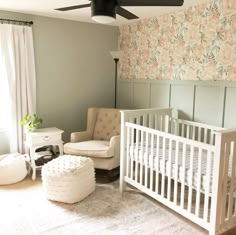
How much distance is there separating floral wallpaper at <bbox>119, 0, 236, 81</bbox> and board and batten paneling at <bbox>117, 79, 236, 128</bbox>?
97mm

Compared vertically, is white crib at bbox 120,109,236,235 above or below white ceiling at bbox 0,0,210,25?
below

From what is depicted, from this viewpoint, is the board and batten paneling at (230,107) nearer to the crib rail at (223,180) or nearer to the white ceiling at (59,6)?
the crib rail at (223,180)

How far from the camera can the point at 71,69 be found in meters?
4.07

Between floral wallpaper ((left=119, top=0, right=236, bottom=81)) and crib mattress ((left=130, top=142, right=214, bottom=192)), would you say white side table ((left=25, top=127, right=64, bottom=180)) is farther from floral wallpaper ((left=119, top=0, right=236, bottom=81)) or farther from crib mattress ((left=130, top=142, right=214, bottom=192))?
floral wallpaper ((left=119, top=0, right=236, bottom=81))

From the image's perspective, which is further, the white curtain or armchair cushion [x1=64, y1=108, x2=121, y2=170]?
the white curtain

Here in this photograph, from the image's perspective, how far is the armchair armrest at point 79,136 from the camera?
3646 mm

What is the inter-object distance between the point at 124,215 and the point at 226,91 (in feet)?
5.55

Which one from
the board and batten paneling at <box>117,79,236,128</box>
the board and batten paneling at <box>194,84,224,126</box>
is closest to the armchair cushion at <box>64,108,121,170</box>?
the board and batten paneling at <box>117,79,236,128</box>

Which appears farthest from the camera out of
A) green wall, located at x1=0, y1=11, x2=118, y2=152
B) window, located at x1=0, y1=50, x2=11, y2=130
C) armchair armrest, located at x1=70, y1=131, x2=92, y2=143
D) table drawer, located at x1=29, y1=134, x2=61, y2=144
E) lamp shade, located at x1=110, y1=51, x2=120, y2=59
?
lamp shade, located at x1=110, y1=51, x2=120, y2=59

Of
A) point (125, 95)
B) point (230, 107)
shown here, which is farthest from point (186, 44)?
point (125, 95)

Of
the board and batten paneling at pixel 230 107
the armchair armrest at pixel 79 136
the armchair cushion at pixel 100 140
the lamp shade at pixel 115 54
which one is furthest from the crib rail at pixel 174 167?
the lamp shade at pixel 115 54

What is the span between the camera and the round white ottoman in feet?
10.4

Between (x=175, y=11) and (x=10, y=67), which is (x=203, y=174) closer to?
(x=175, y=11)

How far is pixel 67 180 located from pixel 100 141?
3.66 ft
